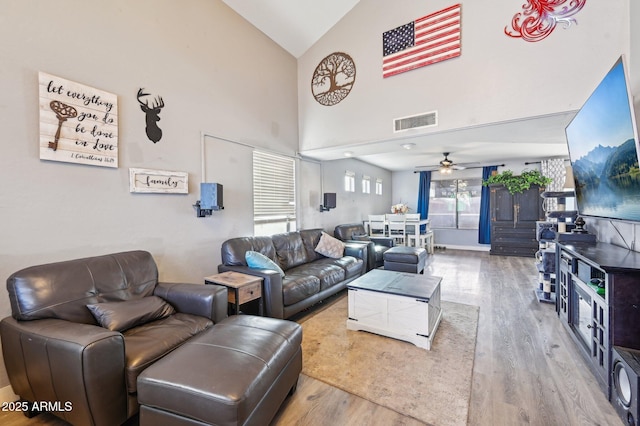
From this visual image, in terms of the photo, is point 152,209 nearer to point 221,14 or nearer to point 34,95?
point 34,95

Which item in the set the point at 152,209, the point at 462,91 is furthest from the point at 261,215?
the point at 462,91

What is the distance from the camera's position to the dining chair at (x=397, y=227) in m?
6.82

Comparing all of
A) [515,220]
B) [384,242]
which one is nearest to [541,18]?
[384,242]

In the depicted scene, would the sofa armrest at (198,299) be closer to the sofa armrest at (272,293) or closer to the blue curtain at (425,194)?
the sofa armrest at (272,293)

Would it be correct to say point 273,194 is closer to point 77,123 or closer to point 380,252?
point 380,252

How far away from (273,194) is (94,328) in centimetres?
287

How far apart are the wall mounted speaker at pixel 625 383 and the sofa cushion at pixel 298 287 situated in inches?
95.2

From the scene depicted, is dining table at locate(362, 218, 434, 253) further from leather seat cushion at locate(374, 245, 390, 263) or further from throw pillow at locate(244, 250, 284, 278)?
throw pillow at locate(244, 250, 284, 278)

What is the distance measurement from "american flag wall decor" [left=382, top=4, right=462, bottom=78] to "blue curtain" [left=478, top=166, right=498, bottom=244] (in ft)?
17.3

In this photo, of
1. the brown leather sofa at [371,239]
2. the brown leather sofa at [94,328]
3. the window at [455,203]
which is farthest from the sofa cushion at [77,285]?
the window at [455,203]

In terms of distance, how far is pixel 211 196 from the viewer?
115 inches

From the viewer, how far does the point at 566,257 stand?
8.73ft

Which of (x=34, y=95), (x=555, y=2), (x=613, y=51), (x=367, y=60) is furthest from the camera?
(x=367, y=60)

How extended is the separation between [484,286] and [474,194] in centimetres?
440
